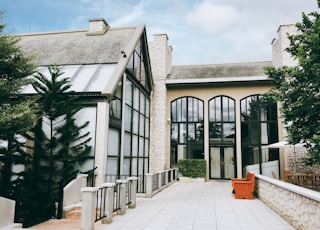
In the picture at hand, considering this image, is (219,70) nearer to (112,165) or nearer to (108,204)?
(112,165)

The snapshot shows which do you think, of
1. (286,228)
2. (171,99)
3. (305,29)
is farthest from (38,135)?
(171,99)

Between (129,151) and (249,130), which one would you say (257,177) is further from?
(249,130)

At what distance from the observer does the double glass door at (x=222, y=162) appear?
15.8 meters

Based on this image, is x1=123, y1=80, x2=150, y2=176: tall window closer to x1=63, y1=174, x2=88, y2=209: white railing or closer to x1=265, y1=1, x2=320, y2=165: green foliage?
x1=63, y1=174, x2=88, y2=209: white railing

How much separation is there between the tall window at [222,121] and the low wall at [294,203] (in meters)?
7.44

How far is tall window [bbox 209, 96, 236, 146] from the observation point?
52.7 feet

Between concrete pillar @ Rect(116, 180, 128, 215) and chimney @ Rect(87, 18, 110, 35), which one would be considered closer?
concrete pillar @ Rect(116, 180, 128, 215)

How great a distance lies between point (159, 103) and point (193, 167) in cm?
431

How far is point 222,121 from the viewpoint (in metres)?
16.2

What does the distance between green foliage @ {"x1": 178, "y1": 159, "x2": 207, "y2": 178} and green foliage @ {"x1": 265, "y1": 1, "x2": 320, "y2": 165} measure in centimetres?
705

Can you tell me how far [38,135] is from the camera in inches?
299

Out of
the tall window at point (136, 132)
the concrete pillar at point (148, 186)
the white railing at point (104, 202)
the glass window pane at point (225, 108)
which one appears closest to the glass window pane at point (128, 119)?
the tall window at point (136, 132)

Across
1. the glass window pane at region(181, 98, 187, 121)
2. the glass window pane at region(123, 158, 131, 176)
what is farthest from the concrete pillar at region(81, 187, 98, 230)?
the glass window pane at region(181, 98, 187, 121)

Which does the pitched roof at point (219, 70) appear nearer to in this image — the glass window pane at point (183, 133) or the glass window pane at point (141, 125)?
the glass window pane at point (183, 133)
